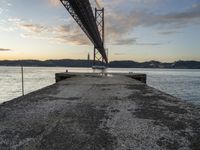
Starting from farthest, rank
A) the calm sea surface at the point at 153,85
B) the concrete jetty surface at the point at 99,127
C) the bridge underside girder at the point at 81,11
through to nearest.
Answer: the calm sea surface at the point at 153,85 < the bridge underside girder at the point at 81,11 < the concrete jetty surface at the point at 99,127

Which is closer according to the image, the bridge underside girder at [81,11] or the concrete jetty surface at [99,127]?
the concrete jetty surface at [99,127]

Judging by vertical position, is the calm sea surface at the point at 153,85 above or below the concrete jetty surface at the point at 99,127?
below

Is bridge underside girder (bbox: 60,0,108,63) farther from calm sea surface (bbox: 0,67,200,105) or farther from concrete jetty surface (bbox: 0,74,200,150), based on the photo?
concrete jetty surface (bbox: 0,74,200,150)

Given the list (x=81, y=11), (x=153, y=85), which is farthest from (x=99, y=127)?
(x=153, y=85)

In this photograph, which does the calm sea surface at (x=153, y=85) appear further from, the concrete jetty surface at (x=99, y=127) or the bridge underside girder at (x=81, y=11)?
the concrete jetty surface at (x=99, y=127)

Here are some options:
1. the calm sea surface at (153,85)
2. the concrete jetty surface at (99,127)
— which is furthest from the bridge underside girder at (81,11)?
the concrete jetty surface at (99,127)

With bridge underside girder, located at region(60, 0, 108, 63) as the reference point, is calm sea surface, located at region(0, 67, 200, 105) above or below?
below

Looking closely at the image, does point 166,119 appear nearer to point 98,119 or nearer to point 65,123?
point 98,119

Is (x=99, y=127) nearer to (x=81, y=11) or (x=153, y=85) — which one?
(x=81, y=11)

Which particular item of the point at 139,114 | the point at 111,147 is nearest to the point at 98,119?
the point at 139,114

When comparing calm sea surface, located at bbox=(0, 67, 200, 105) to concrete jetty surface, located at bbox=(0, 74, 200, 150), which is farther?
calm sea surface, located at bbox=(0, 67, 200, 105)

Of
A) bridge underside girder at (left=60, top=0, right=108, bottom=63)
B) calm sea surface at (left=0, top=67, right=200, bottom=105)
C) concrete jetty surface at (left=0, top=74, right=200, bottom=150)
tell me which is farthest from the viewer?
calm sea surface at (left=0, top=67, right=200, bottom=105)

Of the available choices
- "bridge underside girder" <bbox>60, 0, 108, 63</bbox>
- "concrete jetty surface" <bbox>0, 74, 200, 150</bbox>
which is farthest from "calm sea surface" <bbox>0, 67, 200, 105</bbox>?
"concrete jetty surface" <bbox>0, 74, 200, 150</bbox>

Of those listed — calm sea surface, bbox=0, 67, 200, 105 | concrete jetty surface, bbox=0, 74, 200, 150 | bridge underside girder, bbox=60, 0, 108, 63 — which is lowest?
calm sea surface, bbox=0, 67, 200, 105
